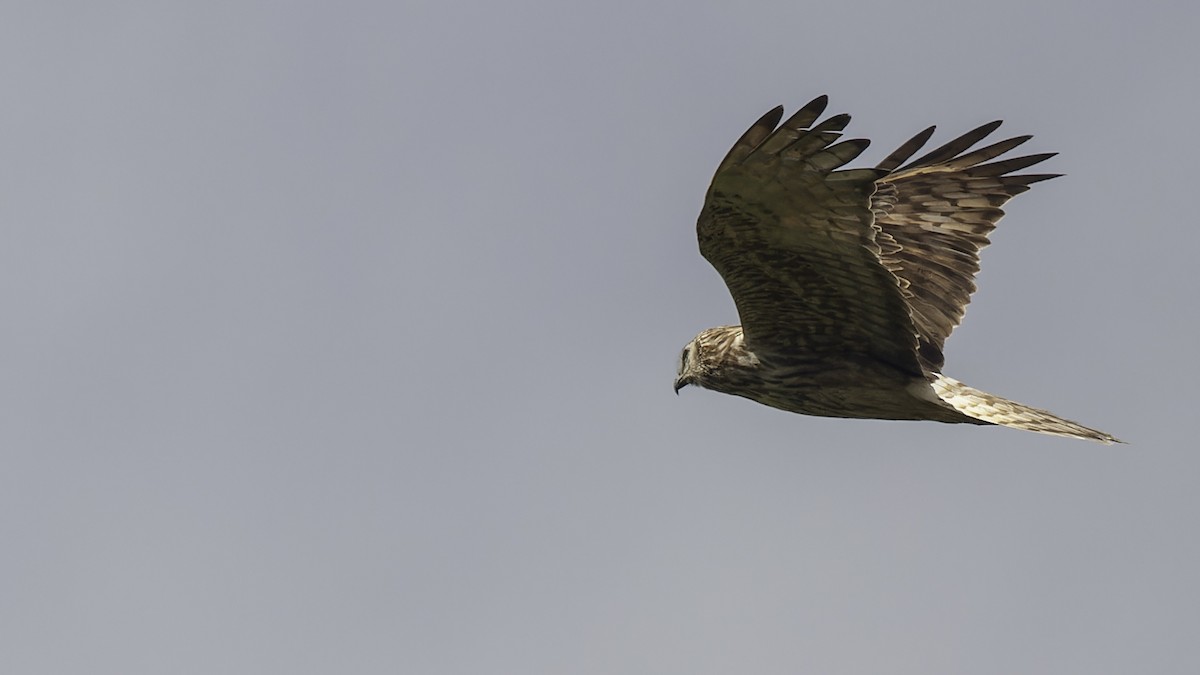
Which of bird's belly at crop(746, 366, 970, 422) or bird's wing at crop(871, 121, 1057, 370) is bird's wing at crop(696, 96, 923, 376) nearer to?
bird's belly at crop(746, 366, 970, 422)

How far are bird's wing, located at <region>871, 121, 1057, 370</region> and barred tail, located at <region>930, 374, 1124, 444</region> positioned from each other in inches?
33.4

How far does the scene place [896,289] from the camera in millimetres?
11320

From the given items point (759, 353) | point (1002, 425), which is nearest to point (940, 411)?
point (1002, 425)

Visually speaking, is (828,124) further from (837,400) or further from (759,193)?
(837,400)

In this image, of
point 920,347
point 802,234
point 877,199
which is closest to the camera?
point 802,234

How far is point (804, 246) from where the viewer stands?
11141 millimetres

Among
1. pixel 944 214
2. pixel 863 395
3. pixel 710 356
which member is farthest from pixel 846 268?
pixel 944 214

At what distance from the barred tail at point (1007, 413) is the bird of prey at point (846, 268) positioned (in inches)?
0.5

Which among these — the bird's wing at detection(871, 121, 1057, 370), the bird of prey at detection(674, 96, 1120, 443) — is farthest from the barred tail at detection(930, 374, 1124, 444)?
the bird's wing at detection(871, 121, 1057, 370)

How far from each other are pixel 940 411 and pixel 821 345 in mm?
921

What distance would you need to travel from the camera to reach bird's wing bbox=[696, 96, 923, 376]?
34.2 feet

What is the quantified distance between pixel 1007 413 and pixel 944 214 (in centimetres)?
224

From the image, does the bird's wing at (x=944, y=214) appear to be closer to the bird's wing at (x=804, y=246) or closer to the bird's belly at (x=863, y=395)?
the bird's belly at (x=863, y=395)

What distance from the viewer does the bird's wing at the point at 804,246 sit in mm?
10430
